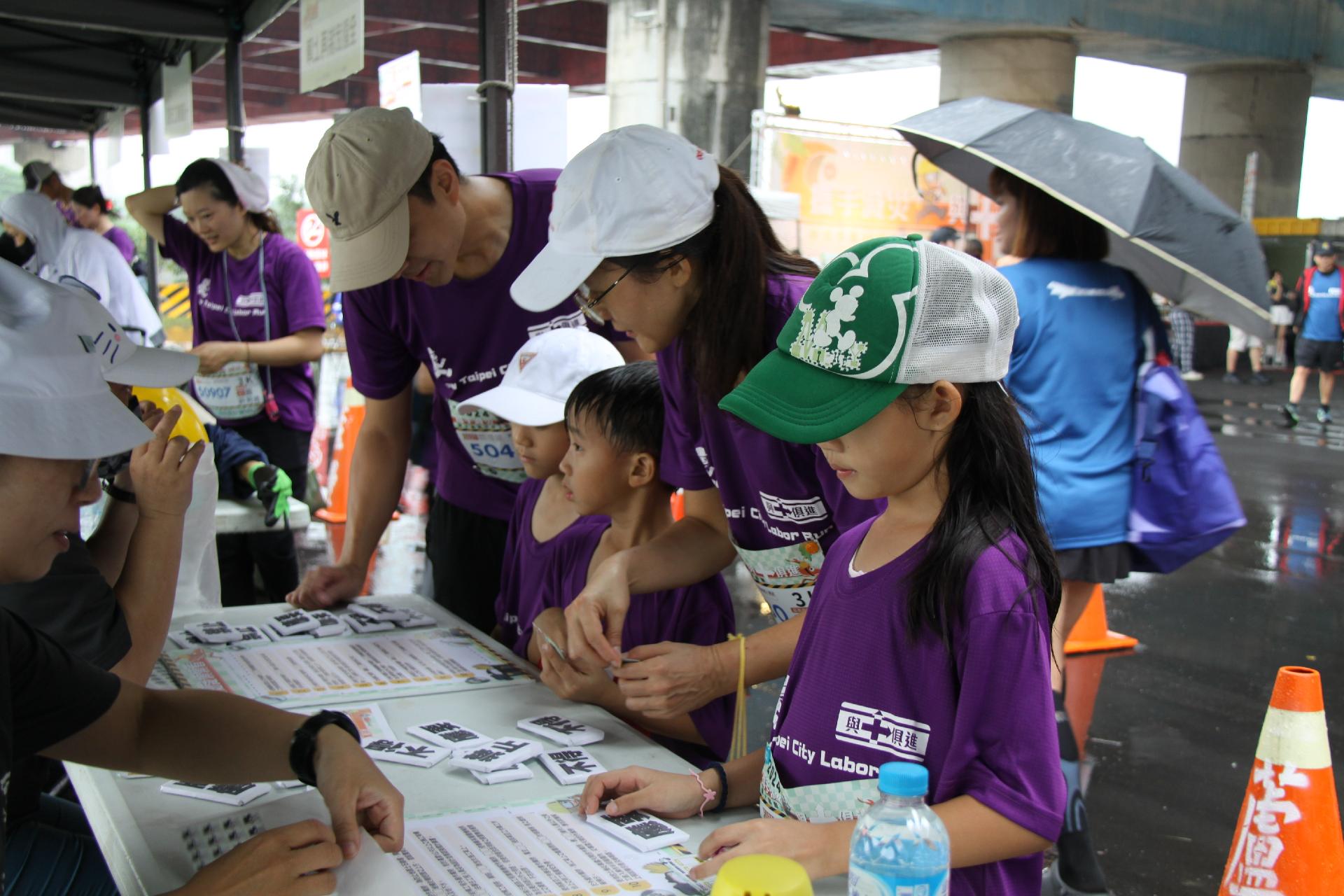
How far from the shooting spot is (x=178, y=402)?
2568 millimetres

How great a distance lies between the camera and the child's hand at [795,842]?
1131mm

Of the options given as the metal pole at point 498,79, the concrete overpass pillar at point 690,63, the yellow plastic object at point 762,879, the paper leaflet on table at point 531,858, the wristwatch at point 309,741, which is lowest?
the paper leaflet on table at point 531,858

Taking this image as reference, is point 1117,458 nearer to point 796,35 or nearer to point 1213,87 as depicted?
point 796,35

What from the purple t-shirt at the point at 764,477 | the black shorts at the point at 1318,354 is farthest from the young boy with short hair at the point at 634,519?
the black shorts at the point at 1318,354

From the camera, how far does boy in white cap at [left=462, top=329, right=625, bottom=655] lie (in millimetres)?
2283

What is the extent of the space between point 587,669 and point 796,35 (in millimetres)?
19061

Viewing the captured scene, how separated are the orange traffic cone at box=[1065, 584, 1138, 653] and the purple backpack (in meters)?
2.03

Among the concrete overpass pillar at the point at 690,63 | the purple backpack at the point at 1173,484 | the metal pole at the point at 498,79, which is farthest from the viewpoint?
the concrete overpass pillar at the point at 690,63

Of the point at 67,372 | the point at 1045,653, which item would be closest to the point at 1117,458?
the point at 1045,653

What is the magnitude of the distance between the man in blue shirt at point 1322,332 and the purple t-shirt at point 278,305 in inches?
429

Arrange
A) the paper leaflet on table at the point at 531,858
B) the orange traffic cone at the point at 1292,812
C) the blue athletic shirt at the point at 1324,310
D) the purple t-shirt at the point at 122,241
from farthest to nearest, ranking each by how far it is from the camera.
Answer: the blue athletic shirt at the point at 1324,310
the purple t-shirt at the point at 122,241
the orange traffic cone at the point at 1292,812
the paper leaflet on table at the point at 531,858

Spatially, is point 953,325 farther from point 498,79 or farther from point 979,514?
point 498,79

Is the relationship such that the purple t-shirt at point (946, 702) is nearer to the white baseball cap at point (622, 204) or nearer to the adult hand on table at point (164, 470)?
the white baseball cap at point (622, 204)

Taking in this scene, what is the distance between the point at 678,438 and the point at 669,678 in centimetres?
51
